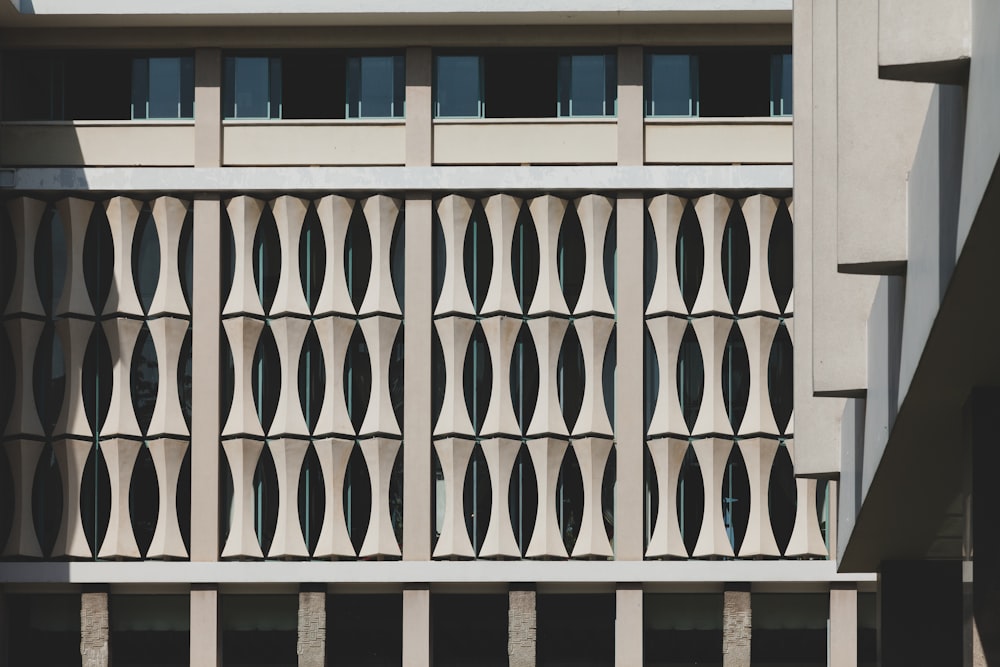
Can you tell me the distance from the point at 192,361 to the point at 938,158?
26.6 meters

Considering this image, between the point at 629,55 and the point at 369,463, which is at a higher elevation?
the point at 629,55

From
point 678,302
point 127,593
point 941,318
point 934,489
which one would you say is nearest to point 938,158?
point 941,318

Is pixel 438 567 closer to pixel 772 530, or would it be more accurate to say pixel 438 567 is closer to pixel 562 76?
pixel 772 530

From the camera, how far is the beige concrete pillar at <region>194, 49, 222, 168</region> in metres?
31.5

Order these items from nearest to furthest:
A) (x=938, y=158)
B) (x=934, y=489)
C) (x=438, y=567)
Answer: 1. (x=938, y=158)
2. (x=934, y=489)
3. (x=438, y=567)

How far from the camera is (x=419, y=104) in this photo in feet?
103

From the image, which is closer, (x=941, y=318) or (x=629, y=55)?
(x=941, y=318)

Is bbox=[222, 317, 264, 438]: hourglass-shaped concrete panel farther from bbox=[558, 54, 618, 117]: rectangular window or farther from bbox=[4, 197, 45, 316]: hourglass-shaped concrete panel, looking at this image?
bbox=[558, 54, 618, 117]: rectangular window

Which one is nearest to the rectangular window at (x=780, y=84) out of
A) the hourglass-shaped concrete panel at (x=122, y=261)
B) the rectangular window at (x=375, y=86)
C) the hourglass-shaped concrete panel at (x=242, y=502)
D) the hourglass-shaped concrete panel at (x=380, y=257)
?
the rectangular window at (x=375, y=86)

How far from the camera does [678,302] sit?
3155 centimetres

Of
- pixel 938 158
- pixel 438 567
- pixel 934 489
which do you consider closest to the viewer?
pixel 938 158

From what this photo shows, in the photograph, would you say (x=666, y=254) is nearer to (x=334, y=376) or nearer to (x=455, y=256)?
(x=455, y=256)

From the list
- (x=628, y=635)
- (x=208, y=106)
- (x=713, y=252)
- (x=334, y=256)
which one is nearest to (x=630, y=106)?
(x=713, y=252)

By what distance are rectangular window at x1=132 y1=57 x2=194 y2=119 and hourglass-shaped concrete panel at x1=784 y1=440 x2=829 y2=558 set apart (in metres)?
14.6
